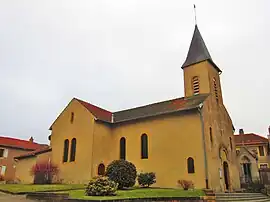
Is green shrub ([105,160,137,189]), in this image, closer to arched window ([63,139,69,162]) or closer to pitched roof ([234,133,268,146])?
arched window ([63,139,69,162])

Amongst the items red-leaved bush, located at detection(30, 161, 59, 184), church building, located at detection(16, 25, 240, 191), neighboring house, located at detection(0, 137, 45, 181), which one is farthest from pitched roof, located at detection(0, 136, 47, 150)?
red-leaved bush, located at detection(30, 161, 59, 184)

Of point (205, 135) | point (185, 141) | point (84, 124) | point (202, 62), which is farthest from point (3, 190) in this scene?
point (202, 62)

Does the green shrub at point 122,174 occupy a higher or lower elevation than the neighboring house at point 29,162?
lower

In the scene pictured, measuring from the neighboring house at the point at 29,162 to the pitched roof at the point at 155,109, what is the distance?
7210 mm

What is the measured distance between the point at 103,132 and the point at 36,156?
8.14m

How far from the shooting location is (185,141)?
885 inches

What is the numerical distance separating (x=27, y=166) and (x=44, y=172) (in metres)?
3.35

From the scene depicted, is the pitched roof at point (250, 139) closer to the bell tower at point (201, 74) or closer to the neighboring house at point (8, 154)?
the bell tower at point (201, 74)

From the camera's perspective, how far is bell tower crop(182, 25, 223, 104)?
2580cm

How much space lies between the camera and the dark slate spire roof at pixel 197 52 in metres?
27.1

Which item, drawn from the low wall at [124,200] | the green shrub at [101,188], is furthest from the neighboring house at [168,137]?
the green shrub at [101,188]

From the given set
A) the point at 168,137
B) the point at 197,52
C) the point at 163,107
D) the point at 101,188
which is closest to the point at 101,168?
the point at 168,137

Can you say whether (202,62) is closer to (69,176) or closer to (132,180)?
(132,180)

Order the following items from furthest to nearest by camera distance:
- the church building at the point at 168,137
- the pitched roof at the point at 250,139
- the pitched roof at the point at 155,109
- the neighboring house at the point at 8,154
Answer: the pitched roof at the point at 250,139, the neighboring house at the point at 8,154, the pitched roof at the point at 155,109, the church building at the point at 168,137
